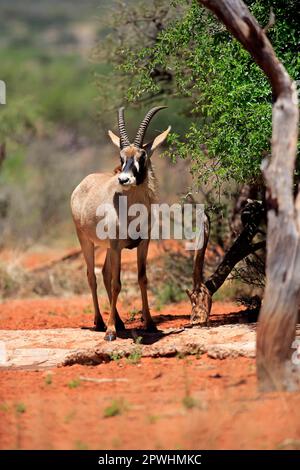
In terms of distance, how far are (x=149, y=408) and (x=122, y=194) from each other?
4.20m

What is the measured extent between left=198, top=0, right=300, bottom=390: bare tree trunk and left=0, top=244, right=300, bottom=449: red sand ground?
259 mm

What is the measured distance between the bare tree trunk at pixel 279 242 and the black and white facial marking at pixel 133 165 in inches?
121

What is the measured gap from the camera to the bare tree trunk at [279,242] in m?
6.40

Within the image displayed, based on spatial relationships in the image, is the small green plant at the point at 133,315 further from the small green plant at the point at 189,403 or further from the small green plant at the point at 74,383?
the small green plant at the point at 189,403

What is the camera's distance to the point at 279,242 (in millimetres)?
6402

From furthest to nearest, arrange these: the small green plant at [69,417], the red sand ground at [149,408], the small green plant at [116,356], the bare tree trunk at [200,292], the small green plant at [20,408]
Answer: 1. the bare tree trunk at [200,292]
2. the small green plant at [116,356]
3. the small green plant at [20,408]
4. the small green plant at [69,417]
5. the red sand ground at [149,408]

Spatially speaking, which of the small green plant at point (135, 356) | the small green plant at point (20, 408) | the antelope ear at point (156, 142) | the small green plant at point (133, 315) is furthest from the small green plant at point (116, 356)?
the small green plant at point (133, 315)

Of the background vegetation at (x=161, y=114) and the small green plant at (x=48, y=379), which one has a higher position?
the background vegetation at (x=161, y=114)

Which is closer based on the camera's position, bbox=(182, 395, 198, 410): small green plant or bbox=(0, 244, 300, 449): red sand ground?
bbox=(0, 244, 300, 449): red sand ground

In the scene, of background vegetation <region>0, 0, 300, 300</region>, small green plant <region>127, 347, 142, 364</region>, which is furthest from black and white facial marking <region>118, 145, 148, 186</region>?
small green plant <region>127, 347, 142, 364</region>

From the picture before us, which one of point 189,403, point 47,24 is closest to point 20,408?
point 189,403

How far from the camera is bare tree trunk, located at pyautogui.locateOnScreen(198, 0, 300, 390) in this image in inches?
252

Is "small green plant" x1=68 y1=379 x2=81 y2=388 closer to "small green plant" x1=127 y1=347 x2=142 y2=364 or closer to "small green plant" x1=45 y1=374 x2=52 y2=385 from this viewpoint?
"small green plant" x1=45 y1=374 x2=52 y2=385
